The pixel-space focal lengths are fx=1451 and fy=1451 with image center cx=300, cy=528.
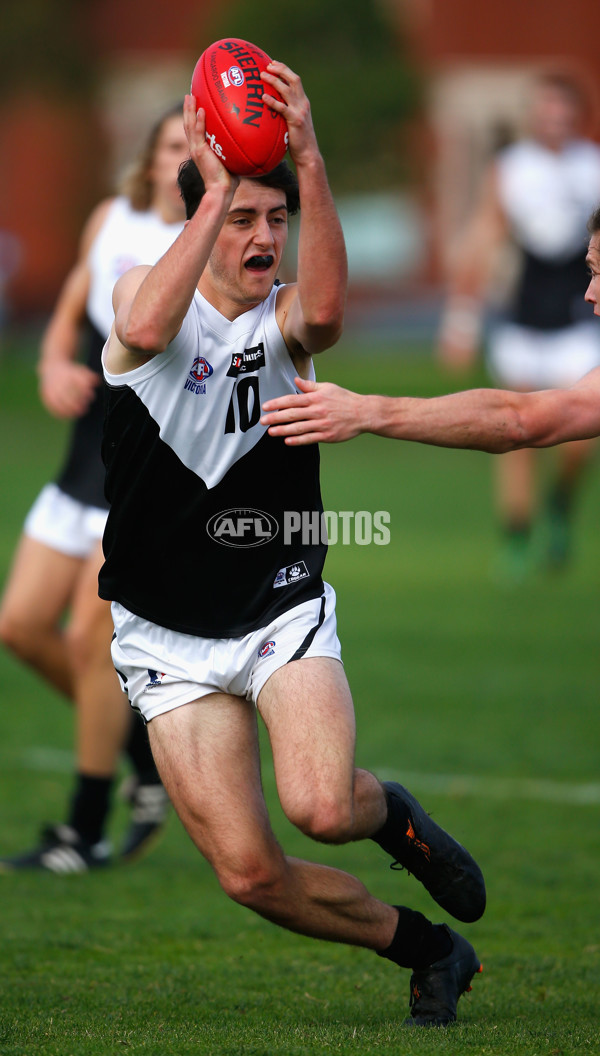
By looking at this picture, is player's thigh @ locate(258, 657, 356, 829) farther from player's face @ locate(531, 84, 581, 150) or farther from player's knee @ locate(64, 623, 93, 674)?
player's face @ locate(531, 84, 581, 150)

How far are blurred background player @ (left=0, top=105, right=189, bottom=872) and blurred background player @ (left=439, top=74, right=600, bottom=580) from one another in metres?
5.75

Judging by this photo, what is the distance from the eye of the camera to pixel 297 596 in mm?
4023

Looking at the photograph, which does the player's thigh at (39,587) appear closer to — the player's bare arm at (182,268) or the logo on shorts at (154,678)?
the logo on shorts at (154,678)

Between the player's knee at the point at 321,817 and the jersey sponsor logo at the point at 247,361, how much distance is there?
115 centimetres

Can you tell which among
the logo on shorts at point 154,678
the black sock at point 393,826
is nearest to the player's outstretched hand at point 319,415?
the logo on shorts at point 154,678

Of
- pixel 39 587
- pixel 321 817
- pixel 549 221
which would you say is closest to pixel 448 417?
pixel 321 817

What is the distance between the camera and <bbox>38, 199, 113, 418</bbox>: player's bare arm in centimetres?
583

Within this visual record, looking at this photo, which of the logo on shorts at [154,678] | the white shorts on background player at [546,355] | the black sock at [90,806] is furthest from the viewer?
the white shorts on background player at [546,355]

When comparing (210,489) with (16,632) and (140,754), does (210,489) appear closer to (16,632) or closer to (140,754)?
(16,632)

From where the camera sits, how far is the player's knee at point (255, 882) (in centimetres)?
377

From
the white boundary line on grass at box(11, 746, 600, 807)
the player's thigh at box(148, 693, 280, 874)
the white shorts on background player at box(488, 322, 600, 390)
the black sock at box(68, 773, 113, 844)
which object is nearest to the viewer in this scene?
the player's thigh at box(148, 693, 280, 874)

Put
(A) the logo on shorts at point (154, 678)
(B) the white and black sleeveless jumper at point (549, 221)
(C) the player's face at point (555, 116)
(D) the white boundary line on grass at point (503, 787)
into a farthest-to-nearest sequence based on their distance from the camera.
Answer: (B) the white and black sleeveless jumper at point (549, 221) → (C) the player's face at point (555, 116) → (D) the white boundary line on grass at point (503, 787) → (A) the logo on shorts at point (154, 678)

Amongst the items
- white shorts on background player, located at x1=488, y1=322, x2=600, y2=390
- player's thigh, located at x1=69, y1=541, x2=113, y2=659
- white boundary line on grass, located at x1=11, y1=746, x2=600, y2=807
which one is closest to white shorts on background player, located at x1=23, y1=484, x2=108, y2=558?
player's thigh, located at x1=69, y1=541, x2=113, y2=659

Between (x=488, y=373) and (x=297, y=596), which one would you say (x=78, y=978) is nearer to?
(x=297, y=596)
